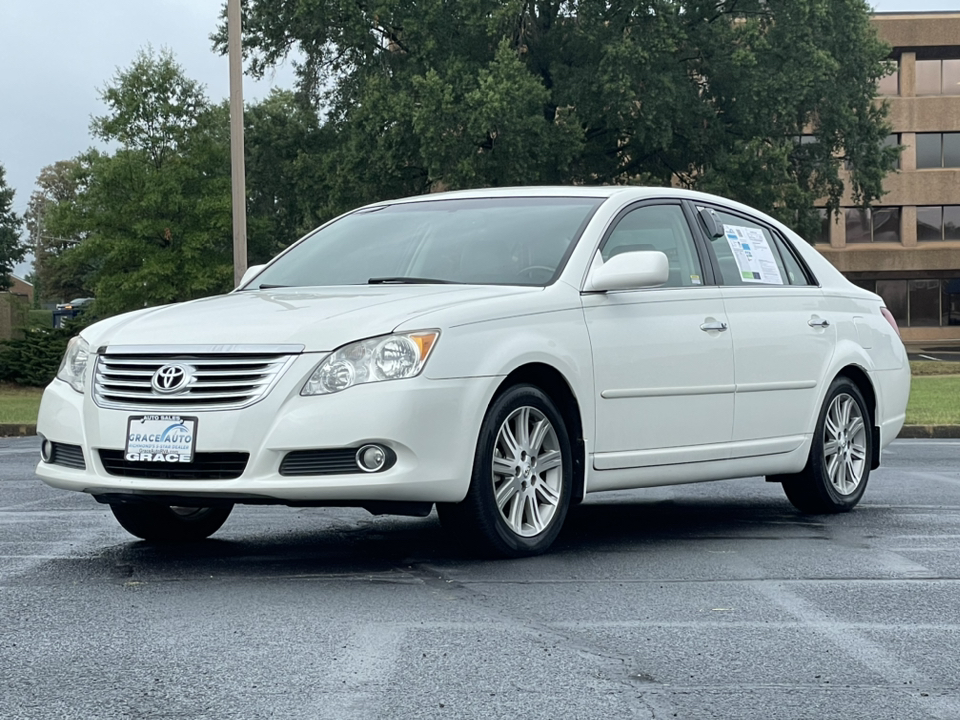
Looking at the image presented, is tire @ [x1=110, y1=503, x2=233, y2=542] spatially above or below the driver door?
below

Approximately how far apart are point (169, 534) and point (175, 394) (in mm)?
1442

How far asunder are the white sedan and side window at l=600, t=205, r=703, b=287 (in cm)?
1

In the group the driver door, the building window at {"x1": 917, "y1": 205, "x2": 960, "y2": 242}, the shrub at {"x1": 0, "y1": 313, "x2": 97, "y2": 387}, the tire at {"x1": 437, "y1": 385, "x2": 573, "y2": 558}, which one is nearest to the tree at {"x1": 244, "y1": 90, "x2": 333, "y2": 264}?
the shrub at {"x1": 0, "y1": 313, "x2": 97, "y2": 387}

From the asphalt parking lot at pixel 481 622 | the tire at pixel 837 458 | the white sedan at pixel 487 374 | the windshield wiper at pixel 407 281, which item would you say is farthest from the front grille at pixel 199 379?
the tire at pixel 837 458

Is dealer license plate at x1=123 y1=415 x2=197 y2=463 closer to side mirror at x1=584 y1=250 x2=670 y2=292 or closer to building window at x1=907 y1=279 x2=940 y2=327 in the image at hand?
side mirror at x1=584 y1=250 x2=670 y2=292

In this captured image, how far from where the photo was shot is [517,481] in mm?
6676

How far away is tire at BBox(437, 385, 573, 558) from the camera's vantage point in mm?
6480

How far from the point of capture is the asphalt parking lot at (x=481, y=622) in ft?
13.9

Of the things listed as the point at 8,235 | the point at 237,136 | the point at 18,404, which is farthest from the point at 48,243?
the point at 237,136

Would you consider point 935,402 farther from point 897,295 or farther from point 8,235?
point 8,235

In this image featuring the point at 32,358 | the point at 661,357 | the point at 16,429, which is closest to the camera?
the point at 661,357

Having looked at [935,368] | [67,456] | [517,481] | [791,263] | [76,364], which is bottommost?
[935,368]

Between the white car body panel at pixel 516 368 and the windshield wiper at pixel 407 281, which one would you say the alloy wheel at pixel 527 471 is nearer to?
the white car body panel at pixel 516 368

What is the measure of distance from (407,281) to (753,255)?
7.39 feet
